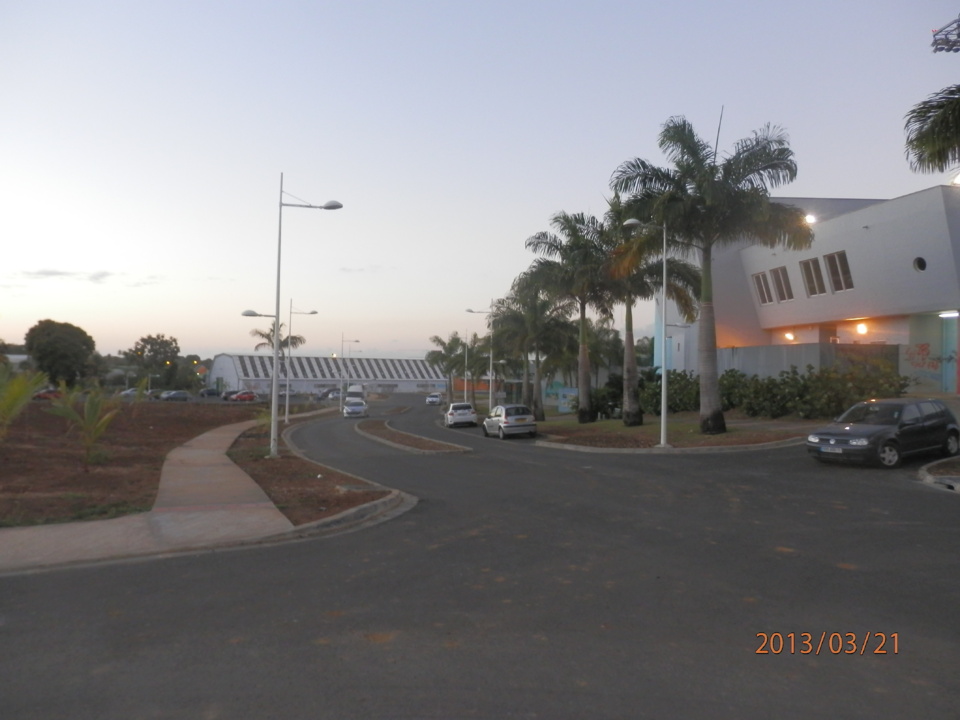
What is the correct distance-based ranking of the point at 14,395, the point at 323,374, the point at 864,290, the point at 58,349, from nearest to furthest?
1. the point at 14,395
2. the point at 864,290
3. the point at 58,349
4. the point at 323,374

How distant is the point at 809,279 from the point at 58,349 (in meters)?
56.4

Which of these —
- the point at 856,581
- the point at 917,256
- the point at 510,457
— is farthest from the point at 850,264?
the point at 856,581

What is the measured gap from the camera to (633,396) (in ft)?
113

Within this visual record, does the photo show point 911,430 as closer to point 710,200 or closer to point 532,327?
point 710,200

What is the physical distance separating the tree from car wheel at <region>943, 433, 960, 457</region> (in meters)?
63.4

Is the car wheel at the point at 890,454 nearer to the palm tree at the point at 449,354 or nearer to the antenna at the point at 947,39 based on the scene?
the antenna at the point at 947,39

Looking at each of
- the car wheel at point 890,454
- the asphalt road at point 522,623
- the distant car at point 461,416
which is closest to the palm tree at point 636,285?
the car wheel at point 890,454

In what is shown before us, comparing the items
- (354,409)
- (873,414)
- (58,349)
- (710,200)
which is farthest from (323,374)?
(873,414)

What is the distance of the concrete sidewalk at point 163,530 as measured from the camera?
385 inches

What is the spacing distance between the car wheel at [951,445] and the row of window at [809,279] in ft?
72.9

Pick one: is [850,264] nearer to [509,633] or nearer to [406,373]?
[509,633]

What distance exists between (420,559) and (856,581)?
450 cm

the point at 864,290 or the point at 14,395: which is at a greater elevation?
the point at 864,290

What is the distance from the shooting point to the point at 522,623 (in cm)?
657
